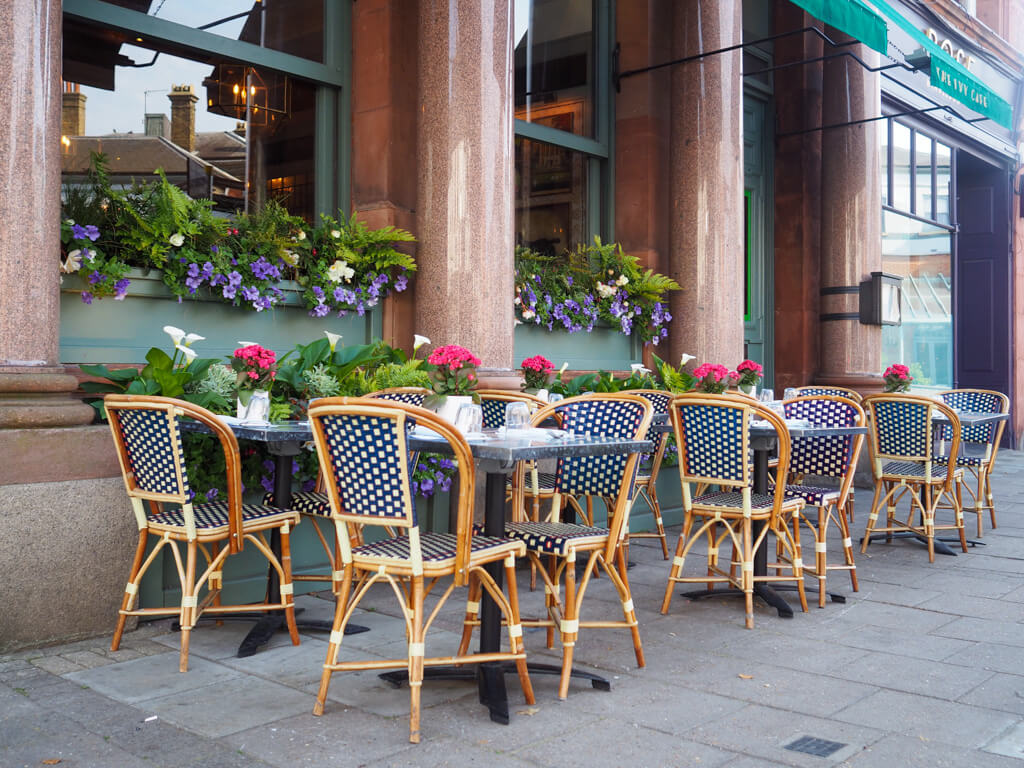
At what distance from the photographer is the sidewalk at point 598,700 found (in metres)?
3.18

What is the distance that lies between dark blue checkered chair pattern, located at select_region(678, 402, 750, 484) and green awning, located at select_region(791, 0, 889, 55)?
168 inches

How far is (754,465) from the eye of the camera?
5.58m

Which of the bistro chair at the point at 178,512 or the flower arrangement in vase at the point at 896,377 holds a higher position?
the flower arrangement in vase at the point at 896,377

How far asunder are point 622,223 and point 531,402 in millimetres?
4047

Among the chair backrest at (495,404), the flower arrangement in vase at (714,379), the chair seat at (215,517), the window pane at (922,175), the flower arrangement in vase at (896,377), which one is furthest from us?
the window pane at (922,175)

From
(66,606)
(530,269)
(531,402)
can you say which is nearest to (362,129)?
(530,269)

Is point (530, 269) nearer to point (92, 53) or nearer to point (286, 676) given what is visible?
point (92, 53)

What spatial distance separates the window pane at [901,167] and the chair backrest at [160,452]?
11.5 meters

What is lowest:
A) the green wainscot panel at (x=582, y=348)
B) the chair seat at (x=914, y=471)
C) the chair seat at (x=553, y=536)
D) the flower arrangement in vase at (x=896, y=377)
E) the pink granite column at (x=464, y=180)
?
the chair seat at (x=914, y=471)

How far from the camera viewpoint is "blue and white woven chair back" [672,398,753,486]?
5.05m

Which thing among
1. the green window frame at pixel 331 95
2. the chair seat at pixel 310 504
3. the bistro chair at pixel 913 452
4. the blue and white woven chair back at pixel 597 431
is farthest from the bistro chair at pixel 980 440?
the green window frame at pixel 331 95

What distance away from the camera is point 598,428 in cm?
466

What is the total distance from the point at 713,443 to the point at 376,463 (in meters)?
2.35

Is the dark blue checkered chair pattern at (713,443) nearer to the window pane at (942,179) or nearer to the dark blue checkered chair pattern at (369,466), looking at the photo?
the dark blue checkered chair pattern at (369,466)
